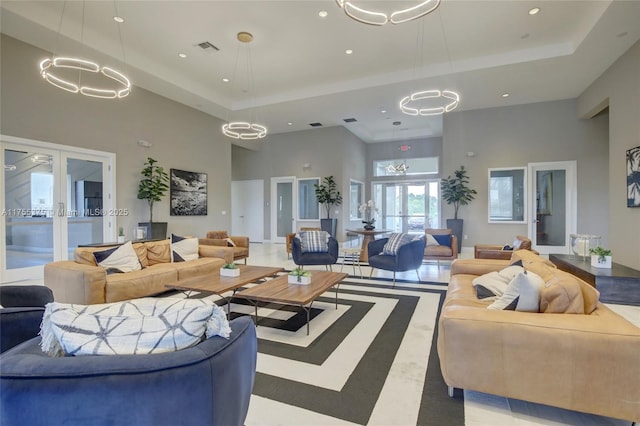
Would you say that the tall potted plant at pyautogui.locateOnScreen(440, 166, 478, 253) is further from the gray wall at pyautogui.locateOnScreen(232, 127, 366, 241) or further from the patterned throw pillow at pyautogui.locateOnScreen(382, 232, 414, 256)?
the patterned throw pillow at pyautogui.locateOnScreen(382, 232, 414, 256)

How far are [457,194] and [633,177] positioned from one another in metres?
3.47

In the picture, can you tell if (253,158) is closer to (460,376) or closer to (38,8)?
(38,8)

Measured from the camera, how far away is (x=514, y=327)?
1.70 meters

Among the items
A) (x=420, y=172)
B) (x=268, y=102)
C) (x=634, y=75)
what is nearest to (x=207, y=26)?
(x=268, y=102)

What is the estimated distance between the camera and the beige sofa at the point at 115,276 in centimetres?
324

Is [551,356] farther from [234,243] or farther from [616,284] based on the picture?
[234,243]

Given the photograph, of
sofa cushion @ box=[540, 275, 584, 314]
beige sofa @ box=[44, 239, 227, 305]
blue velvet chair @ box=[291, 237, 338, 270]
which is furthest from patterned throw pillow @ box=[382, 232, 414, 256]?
sofa cushion @ box=[540, 275, 584, 314]

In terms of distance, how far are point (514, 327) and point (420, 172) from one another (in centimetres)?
1018

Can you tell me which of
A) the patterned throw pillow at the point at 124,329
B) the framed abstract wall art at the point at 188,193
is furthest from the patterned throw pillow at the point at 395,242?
the framed abstract wall art at the point at 188,193

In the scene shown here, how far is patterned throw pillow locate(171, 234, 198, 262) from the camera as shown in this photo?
4621mm

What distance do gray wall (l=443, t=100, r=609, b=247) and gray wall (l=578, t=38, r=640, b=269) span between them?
1.50 m

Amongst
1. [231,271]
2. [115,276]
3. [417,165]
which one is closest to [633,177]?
[231,271]

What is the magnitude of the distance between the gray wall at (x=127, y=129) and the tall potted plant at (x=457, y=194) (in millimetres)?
6065

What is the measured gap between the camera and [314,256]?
207 inches
